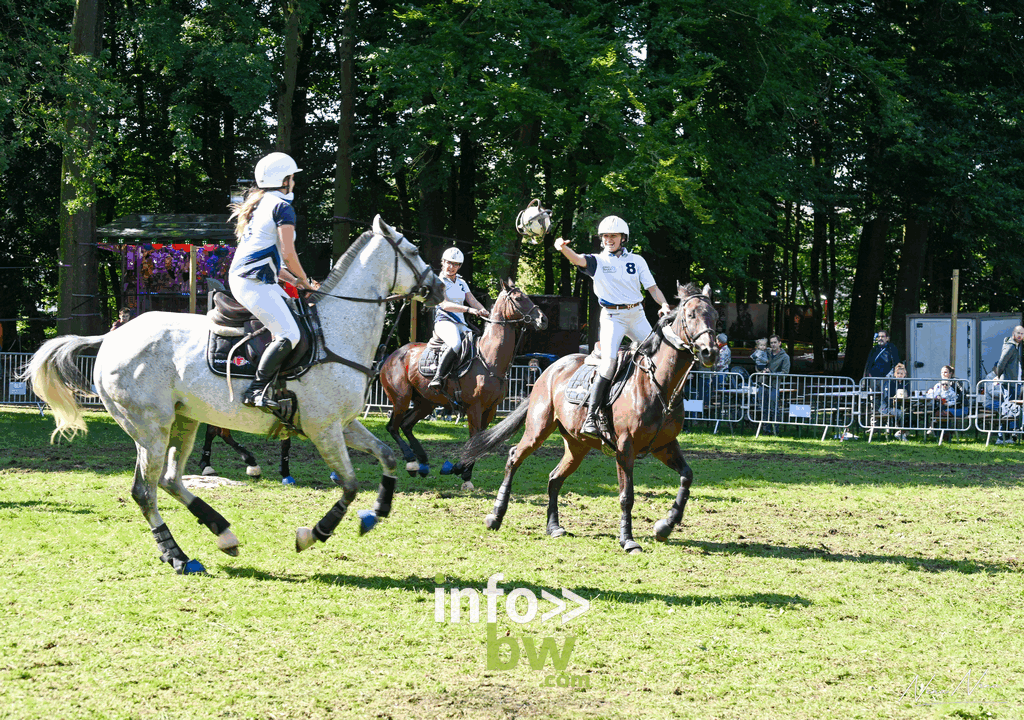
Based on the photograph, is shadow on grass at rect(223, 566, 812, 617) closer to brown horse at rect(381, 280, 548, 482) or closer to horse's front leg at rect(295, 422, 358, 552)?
horse's front leg at rect(295, 422, 358, 552)

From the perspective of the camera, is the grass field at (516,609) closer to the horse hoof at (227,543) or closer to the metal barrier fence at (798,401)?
the horse hoof at (227,543)

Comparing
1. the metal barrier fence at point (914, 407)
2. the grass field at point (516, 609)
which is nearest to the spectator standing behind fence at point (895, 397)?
the metal barrier fence at point (914, 407)

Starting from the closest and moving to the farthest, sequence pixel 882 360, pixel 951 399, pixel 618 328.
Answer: pixel 618 328 < pixel 951 399 < pixel 882 360

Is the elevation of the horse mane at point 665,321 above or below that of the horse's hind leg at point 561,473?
above

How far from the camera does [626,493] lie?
8797 mm

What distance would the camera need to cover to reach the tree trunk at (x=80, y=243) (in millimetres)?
22094

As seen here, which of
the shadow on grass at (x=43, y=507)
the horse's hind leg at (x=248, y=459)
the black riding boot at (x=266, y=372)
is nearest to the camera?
the black riding boot at (x=266, y=372)

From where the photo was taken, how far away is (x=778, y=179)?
24.4 m

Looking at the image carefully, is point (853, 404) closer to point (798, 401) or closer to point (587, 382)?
point (798, 401)

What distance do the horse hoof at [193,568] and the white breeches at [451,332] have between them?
5.90 m

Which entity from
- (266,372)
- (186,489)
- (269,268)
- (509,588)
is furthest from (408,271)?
(509,588)

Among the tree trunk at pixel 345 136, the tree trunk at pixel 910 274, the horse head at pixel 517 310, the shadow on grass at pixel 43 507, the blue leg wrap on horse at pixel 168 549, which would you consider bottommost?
the shadow on grass at pixel 43 507

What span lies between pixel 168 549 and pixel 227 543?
45 centimetres

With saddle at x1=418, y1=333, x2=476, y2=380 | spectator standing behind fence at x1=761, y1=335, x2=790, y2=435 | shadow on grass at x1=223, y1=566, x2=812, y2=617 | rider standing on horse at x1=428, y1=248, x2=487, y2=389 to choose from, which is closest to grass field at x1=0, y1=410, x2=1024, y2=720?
shadow on grass at x1=223, y1=566, x2=812, y2=617
